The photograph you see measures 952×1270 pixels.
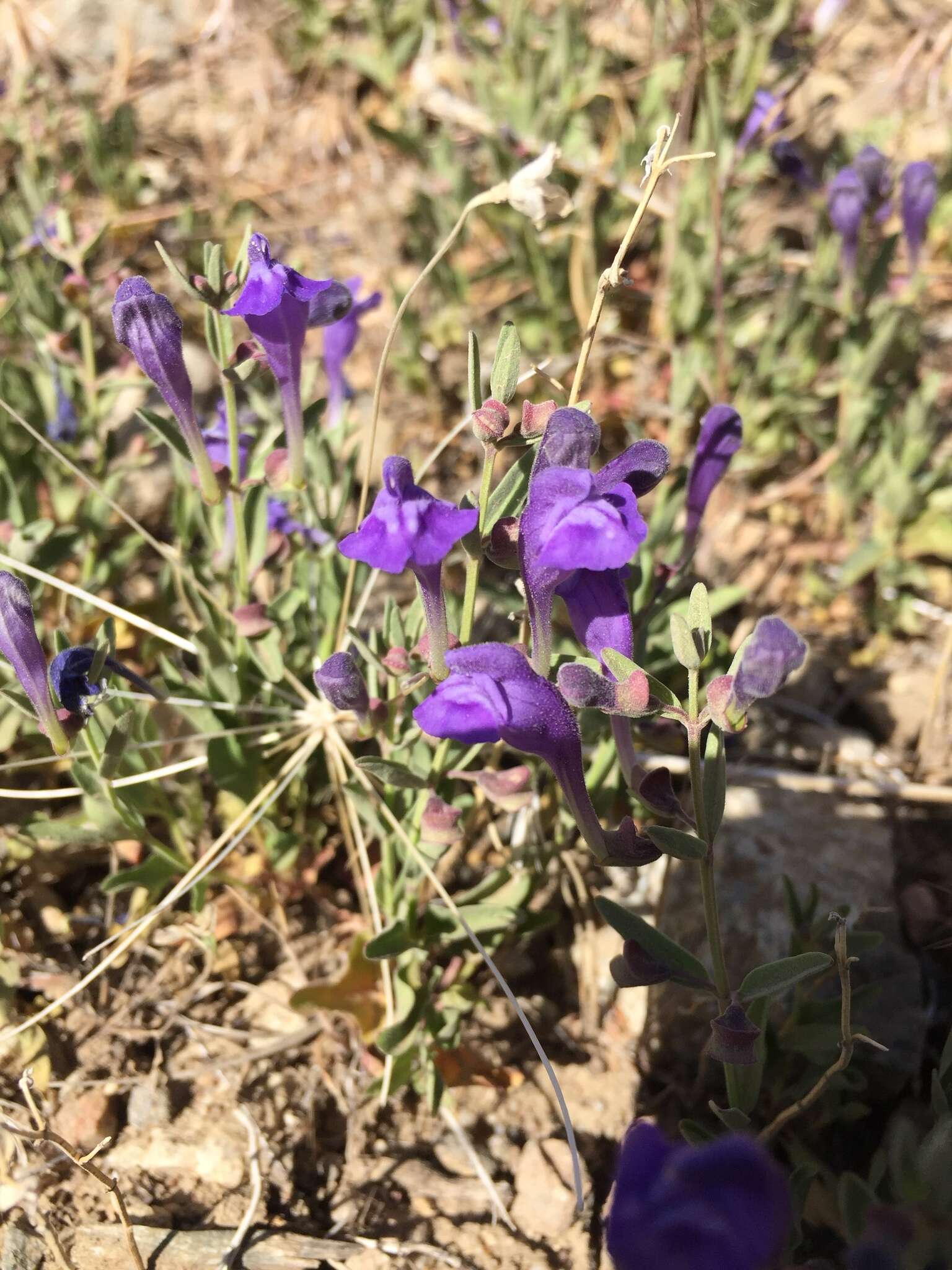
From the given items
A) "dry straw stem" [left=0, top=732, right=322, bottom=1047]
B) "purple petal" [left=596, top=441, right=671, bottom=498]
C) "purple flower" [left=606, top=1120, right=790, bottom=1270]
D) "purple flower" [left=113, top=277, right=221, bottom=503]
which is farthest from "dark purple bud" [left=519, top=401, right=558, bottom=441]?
"purple flower" [left=606, top=1120, right=790, bottom=1270]

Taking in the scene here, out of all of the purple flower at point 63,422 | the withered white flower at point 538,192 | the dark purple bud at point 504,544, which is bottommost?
Answer: the purple flower at point 63,422

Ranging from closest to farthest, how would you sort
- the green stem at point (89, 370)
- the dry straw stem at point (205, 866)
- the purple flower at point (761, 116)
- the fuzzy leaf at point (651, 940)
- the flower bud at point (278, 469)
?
the fuzzy leaf at point (651, 940) → the dry straw stem at point (205, 866) → the flower bud at point (278, 469) → the green stem at point (89, 370) → the purple flower at point (761, 116)

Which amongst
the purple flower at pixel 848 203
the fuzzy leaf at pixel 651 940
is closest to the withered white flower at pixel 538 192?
the fuzzy leaf at pixel 651 940

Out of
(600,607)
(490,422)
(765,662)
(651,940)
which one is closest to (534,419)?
(490,422)

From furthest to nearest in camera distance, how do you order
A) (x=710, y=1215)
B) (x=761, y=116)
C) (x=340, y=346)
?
(x=761, y=116) < (x=340, y=346) < (x=710, y=1215)

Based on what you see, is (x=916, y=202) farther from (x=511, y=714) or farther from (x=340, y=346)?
(x=511, y=714)

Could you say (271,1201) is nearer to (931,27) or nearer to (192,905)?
(192,905)

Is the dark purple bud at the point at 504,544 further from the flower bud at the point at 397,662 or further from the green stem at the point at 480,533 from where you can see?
the flower bud at the point at 397,662
